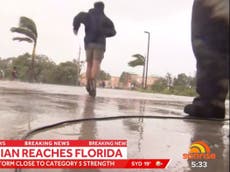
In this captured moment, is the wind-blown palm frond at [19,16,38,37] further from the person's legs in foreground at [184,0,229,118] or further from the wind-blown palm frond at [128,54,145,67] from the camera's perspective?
the person's legs in foreground at [184,0,229,118]

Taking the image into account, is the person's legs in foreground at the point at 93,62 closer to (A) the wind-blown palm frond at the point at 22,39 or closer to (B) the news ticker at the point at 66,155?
(A) the wind-blown palm frond at the point at 22,39

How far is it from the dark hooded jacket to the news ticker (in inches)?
23.3

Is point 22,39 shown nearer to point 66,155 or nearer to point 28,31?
point 28,31

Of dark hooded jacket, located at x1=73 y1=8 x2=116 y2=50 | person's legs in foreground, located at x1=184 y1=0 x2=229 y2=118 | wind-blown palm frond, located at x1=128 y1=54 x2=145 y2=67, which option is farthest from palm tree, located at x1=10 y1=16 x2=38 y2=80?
person's legs in foreground, located at x1=184 y1=0 x2=229 y2=118

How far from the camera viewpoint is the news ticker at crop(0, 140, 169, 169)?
115 cm

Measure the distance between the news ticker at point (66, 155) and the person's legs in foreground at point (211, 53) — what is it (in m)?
0.28

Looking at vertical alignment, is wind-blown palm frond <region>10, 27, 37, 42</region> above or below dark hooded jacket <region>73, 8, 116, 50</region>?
below

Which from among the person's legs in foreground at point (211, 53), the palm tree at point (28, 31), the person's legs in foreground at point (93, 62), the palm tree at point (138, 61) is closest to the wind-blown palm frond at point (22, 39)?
the palm tree at point (28, 31)

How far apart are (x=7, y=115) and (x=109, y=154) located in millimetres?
962

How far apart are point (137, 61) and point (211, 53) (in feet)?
2.18

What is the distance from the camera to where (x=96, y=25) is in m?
1.78

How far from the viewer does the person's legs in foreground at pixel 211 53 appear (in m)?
0.93

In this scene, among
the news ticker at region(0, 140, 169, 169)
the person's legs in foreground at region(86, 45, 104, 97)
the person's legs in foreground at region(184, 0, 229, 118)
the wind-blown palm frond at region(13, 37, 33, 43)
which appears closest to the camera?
the person's legs in foreground at region(184, 0, 229, 118)

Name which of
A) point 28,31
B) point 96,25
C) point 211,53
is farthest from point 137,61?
point 211,53
